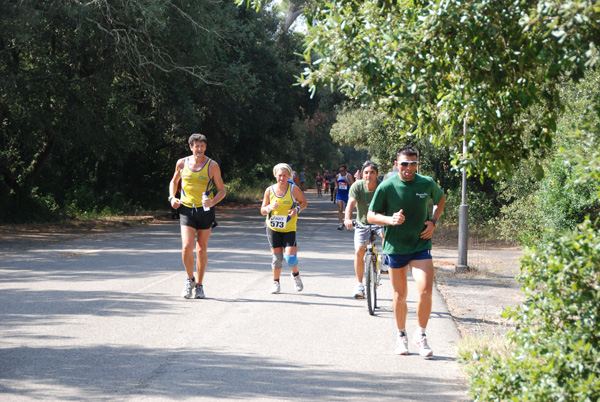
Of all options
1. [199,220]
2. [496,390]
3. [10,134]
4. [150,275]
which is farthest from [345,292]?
[10,134]

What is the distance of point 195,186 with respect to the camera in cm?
985

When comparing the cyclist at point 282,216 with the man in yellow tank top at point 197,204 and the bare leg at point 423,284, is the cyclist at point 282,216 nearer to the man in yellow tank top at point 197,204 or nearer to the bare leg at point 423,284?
the man in yellow tank top at point 197,204

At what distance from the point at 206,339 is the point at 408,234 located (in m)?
2.25

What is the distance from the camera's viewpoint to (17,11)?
17969mm

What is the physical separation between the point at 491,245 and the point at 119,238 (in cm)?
957

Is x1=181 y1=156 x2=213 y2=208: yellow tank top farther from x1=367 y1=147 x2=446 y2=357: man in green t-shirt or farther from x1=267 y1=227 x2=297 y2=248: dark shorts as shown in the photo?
x1=367 y1=147 x2=446 y2=357: man in green t-shirt

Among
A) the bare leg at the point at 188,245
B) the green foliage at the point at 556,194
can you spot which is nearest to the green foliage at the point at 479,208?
the green foliage at the point at 556,194

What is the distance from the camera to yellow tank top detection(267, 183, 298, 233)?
34.3ft

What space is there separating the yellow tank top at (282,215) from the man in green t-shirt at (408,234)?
11.4 feet

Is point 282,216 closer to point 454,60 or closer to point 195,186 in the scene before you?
point 195,186

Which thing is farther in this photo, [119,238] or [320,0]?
[119,238]

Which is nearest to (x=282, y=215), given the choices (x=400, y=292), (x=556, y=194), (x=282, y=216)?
(x=282, y=216)

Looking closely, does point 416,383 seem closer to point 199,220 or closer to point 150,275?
point 199,220

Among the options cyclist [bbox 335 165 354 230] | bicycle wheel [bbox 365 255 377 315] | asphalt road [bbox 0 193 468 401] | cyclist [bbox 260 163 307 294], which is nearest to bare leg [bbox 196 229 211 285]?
asphalt road [bbox 0 193 468 401]
